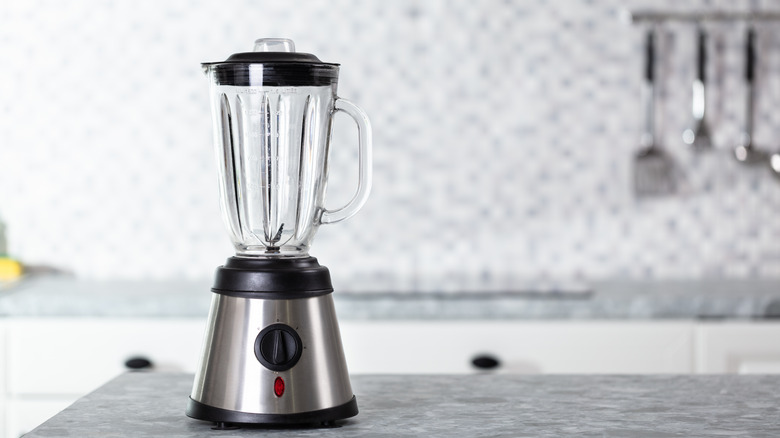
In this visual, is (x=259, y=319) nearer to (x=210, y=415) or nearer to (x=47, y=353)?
(x=210, y=415)

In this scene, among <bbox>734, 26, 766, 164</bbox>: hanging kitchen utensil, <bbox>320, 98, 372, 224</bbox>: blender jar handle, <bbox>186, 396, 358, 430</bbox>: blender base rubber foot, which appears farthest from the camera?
<bbox>734, 26, 766, 164</bbox>: hanging kitchen utensil

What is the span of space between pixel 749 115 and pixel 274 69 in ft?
5.83

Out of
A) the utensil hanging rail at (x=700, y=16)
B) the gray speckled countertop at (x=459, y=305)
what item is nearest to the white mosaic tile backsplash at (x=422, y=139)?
the utensil hanging rail at (x=700, y=16)

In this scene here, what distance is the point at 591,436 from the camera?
0.87m

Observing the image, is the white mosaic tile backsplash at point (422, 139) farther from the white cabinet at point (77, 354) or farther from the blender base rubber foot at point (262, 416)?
the blender base rubber foot at point (262, 416)

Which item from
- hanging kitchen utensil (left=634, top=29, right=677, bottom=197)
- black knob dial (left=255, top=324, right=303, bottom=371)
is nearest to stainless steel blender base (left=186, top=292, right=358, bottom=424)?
black knob dial (left=255, top=324, right=303, bottom=371)

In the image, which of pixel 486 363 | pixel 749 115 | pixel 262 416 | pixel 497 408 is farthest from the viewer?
pixel 749 115

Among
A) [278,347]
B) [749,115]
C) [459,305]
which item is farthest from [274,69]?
[749,115]

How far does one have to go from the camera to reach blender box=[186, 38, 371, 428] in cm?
90

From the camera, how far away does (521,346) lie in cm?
193

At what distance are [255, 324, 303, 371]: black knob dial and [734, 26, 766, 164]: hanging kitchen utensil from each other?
181 cm

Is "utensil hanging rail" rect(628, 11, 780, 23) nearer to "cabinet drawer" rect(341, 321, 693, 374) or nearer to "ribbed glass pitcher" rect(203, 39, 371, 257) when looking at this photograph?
"cabinet drawer" rect(341, 321, 693, 374)

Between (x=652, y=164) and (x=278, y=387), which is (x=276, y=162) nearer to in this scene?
(x=278, y=387)

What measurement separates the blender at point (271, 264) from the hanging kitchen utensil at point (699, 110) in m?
1.58
